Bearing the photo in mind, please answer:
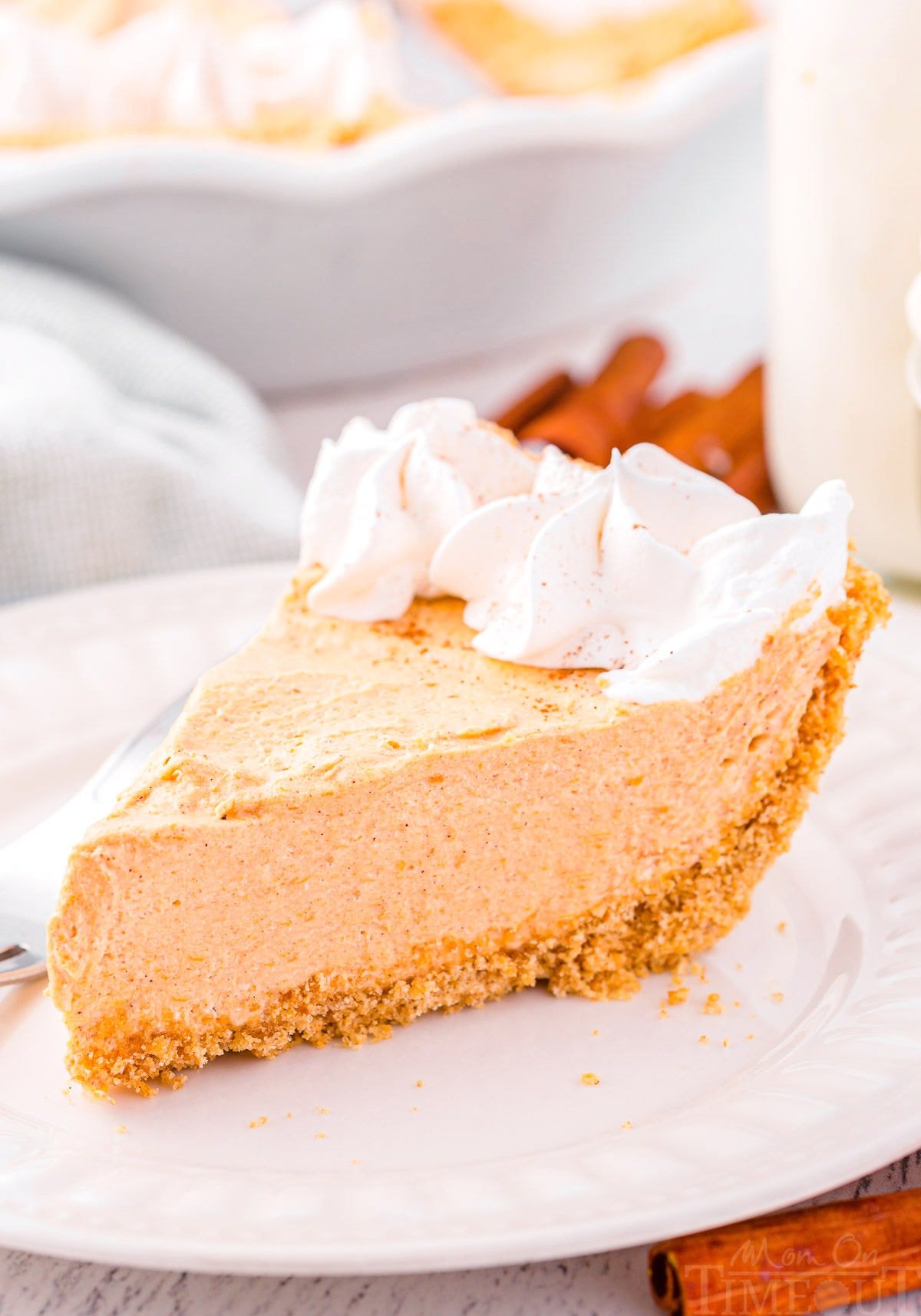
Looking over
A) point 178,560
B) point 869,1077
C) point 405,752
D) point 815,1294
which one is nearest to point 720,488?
point 405,752

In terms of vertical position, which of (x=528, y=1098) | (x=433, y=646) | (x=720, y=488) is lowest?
(x=528, y=1098)

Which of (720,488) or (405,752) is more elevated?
(720,488)

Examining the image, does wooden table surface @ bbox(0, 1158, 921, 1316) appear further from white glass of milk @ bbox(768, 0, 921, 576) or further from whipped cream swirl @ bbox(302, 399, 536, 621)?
white glass of milk @ bbox(768, 0, 921, 576)

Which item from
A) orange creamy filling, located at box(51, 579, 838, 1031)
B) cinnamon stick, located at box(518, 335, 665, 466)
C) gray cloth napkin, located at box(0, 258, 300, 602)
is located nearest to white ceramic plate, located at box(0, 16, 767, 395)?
gray cloth napkin, located at box(0, 258, 300, 602)

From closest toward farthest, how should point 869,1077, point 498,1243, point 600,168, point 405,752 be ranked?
point 498,1243, point 869,1077, point 405,752, point 600,168

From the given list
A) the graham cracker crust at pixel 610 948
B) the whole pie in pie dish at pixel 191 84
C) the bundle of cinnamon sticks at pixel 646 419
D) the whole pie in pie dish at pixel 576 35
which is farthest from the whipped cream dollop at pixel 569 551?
the whole pie in pie dish at pixel 576 35

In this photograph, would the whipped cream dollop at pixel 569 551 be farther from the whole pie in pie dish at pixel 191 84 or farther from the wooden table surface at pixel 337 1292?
the whole pie in pie dish at pixel 191 84

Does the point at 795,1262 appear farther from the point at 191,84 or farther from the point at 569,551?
the point at 191,84

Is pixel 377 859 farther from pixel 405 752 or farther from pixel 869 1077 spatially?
pixel 869 1077
